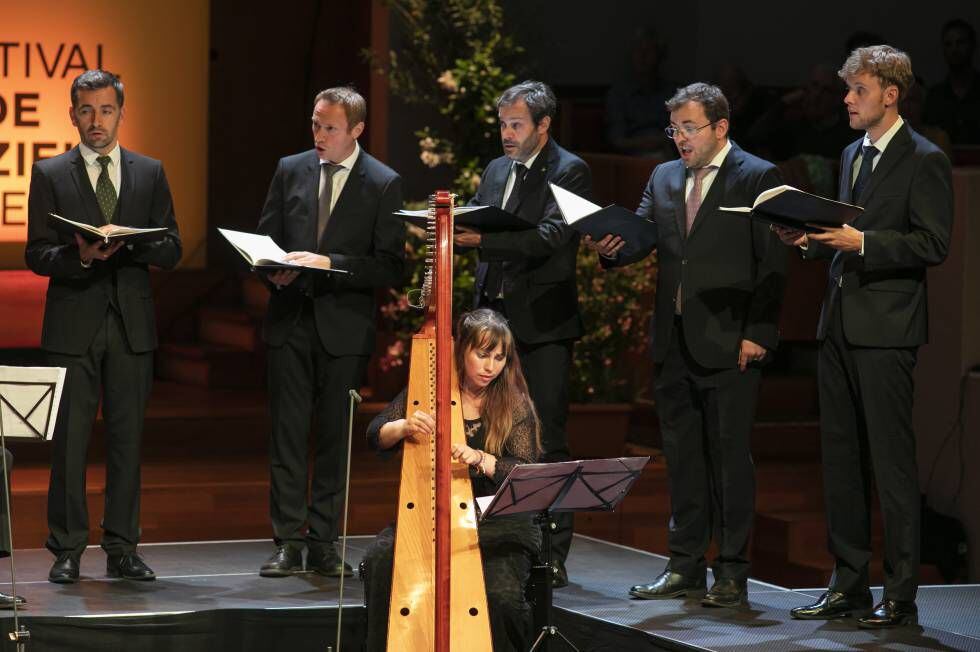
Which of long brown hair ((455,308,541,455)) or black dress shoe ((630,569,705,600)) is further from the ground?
long brown hair ((455,308,541,455))

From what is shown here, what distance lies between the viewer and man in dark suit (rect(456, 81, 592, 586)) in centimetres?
517

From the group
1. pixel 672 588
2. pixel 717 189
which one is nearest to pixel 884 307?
pixel 717 189

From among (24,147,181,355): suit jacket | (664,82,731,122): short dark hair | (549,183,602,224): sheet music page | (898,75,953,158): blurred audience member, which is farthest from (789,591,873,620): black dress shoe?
(898,75,953,158): blurred audience member

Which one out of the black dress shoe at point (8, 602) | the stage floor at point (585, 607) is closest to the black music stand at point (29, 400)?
the black dress shoe at point (8, 602)

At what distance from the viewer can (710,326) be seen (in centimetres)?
492

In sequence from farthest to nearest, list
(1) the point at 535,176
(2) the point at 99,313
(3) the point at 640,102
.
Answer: (3) the point at 640,102, (1) the point at 535,176, (2) the point at 99,313

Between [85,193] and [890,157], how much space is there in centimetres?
249

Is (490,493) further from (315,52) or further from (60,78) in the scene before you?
(315,52)

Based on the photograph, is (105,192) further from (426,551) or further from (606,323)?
(606,323)

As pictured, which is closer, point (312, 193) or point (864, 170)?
point (864, 170)

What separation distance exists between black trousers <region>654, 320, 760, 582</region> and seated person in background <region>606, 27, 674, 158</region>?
4.23 meters

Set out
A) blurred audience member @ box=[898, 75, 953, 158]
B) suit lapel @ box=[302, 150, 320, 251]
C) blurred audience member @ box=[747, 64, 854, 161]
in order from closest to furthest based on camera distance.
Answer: suit lapel @ box=[302, 150, 320, 251]
blurred audience member @ box=[898, 75, 953, 158]
blurred audience member @ box=[747, 64, 854, 161]

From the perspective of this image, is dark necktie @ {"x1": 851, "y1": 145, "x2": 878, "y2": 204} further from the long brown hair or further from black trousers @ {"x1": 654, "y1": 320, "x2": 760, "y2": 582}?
the long brown hair

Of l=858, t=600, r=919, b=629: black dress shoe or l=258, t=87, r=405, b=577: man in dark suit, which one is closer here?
l=858, t=600, r=919, b=629: black dress shoe
